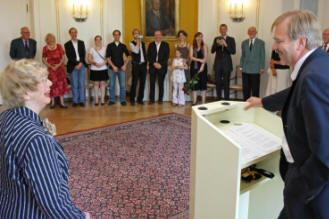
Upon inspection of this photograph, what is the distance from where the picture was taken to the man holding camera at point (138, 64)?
25.4ft

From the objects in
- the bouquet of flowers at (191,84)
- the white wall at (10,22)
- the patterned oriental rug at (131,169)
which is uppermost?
the white wall at (10,22)

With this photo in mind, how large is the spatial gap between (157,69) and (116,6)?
7.60ft

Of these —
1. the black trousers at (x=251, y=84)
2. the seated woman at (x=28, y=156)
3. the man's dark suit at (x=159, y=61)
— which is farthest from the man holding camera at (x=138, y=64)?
the seated woman at (x=28, y=156)

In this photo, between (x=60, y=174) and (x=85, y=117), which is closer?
(x=60, y=174)

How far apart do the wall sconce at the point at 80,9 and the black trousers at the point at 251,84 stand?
425 cm

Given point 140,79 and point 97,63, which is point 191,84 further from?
point 97,63

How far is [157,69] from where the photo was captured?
306 inches

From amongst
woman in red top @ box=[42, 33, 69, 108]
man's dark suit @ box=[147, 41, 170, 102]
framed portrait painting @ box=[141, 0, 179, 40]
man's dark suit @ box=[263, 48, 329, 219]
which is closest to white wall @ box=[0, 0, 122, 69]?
framed portrait painting @ box=[141, 0, 179, 40]

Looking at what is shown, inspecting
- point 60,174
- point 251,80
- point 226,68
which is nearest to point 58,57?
point 226,68

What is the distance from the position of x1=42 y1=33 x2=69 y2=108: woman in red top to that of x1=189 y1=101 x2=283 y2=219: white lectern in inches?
222

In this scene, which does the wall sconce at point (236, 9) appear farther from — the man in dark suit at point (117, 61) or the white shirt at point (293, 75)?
the white shirt at point (293, 75)

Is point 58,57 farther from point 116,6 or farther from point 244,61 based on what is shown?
point 244,61

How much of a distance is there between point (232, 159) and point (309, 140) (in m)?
0.48

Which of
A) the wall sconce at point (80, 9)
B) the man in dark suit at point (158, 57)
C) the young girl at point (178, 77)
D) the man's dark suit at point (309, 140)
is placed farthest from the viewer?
the wall sconce at point (80, 9)
